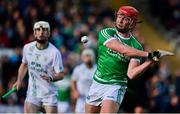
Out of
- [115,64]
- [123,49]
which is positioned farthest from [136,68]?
[115,64]

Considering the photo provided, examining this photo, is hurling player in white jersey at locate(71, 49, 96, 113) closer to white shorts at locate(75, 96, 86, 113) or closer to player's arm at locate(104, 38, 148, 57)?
white shorts at locate(75, 96, 86, 113)

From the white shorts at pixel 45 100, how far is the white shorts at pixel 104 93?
1609 millimetres

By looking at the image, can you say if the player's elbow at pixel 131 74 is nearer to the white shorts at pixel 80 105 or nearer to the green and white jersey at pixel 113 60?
the green and white jersey at pixel 113 60

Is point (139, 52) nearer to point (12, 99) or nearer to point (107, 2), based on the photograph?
point (12, 99)

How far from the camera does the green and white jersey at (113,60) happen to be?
11562 millimetres

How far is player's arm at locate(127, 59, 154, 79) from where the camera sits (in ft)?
35.2

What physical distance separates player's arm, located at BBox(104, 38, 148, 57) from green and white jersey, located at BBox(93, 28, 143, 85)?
0.43ft

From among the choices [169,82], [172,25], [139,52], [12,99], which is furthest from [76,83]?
[172,25]

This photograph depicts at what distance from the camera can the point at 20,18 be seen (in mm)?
20359

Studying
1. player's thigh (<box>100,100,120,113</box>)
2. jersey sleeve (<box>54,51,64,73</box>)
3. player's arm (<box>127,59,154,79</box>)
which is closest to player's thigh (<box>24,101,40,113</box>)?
jersey sleeve (<box>54,51,64,73</box>)

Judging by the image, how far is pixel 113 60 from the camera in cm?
1162

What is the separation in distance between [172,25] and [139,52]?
1309 centimetres

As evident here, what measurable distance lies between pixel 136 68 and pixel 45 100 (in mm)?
2779

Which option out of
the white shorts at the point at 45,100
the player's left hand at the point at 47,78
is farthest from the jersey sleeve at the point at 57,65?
the white shorts at the point at 45,100
